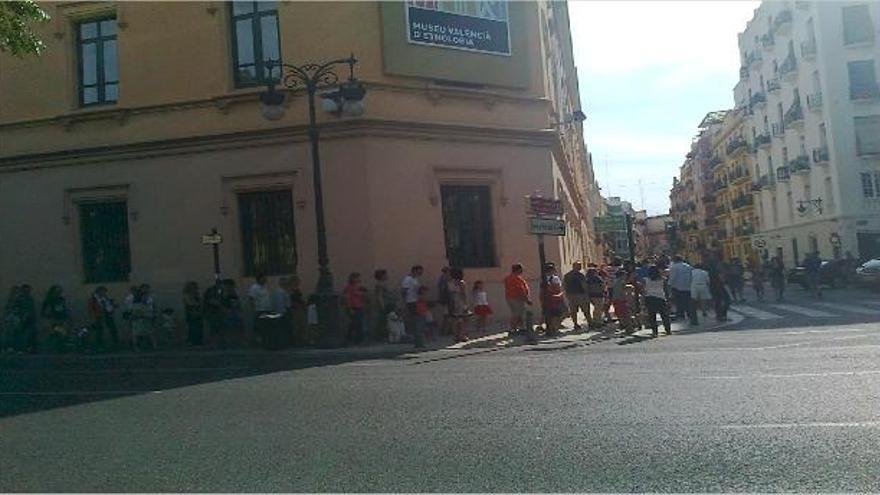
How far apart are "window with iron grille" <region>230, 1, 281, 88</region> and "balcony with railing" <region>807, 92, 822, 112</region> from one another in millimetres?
42611

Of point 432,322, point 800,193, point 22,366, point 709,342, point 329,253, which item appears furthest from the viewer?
point 800,193

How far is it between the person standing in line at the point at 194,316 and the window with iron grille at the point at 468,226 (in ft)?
21.0

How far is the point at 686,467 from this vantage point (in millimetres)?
5574

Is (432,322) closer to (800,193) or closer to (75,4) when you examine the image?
(75,4)

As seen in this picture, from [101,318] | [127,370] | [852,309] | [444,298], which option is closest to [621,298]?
[444,298]

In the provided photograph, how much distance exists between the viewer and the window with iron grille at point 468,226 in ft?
71.0

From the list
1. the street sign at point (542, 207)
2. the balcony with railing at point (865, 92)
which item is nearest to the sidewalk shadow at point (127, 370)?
the street sign at point (542, 207)

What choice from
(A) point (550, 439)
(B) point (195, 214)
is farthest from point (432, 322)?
(A) point (550, 439)

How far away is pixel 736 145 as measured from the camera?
78.3 meters

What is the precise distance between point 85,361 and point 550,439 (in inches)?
526

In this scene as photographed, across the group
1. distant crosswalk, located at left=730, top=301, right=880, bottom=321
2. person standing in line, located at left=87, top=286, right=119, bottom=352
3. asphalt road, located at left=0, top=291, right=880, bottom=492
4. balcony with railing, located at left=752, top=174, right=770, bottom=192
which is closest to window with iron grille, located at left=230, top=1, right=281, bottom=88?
person standing in line, located at left=87, top=286, right=119, bottom=352

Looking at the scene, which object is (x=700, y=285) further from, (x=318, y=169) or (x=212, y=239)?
(x=212, y=239)

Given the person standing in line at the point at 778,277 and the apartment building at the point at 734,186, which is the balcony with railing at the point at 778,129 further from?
the person standing in line at the point at 778,277

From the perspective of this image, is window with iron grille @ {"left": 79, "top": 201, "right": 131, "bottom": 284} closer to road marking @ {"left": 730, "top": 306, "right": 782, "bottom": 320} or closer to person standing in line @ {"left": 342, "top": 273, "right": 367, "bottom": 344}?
person standing in line @ {"left": 342, "top": 273, "right": 367, "bottom": 344}
